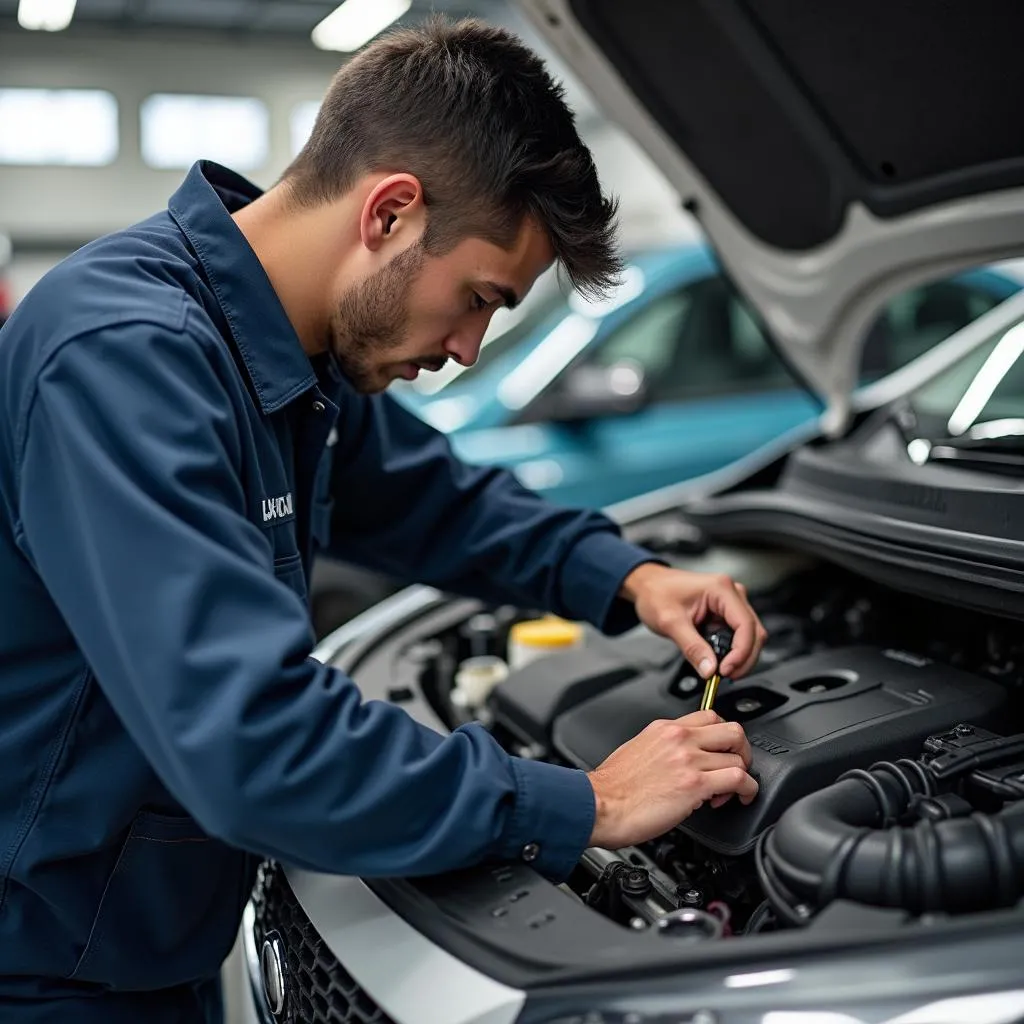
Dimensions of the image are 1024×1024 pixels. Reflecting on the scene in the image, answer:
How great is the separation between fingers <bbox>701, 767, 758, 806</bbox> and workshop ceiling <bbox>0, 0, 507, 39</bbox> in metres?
8.63

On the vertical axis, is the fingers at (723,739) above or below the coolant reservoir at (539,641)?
above

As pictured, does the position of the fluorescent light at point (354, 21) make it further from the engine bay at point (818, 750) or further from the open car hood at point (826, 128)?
the engine bay at point (818, 750)

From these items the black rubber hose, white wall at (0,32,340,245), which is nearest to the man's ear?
the black rubber hose

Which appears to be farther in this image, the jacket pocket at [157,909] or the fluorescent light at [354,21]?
the fluorescent light at [354,21]

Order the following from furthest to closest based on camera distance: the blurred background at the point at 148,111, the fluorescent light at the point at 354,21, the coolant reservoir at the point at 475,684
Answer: the blurred background at the point at 148,111 → the fluorescent light at the point at 354,21 → the coolant reservoir at the point at 475,684

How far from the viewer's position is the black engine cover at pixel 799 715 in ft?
3.86

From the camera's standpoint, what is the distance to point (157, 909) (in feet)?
3.73

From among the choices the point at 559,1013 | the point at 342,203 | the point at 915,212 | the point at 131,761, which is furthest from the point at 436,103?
the point at 915,212

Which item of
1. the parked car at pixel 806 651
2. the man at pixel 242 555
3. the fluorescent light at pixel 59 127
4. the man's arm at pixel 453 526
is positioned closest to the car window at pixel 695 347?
the parked car at pixel 806 651

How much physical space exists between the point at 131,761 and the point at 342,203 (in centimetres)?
60

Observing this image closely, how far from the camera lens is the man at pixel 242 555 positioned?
91 centimetres

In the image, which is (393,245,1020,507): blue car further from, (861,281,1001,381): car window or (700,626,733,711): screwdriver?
(700,626,733,711): screwdriver

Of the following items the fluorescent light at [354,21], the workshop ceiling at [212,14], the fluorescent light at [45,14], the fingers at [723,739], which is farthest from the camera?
the workshop ceiling at [212,14]

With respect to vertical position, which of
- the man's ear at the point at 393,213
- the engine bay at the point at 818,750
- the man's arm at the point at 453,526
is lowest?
the engine bay at the point at 818,750
